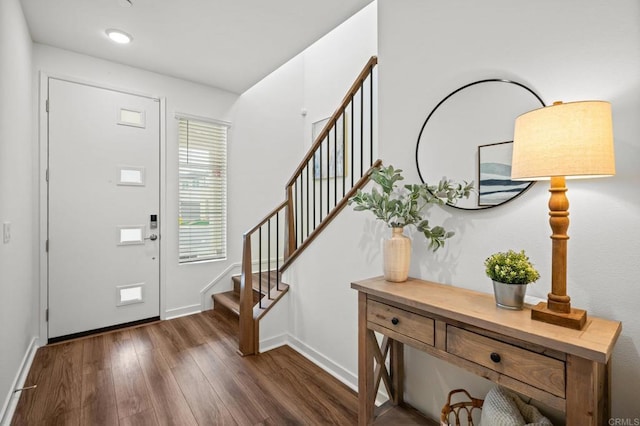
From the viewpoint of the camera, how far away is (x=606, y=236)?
1.14m

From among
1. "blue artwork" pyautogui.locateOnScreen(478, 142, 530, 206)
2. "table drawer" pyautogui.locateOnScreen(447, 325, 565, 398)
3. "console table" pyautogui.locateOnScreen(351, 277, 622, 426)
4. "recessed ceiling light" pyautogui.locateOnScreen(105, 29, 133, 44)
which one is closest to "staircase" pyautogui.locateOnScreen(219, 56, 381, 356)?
"blue artwork" pyautogui.locateOnScreen(478, 142, 530, 206)

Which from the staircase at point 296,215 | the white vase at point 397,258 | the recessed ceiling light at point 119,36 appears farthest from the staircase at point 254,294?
the recessed ceiling light at point 119,36

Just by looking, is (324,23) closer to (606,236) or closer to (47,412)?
(606,236)

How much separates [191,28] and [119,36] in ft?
2.26

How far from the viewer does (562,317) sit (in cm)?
100

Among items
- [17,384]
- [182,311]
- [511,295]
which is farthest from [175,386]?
[511,295]

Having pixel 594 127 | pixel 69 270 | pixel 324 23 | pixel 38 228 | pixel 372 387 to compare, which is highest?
pixel 324 23

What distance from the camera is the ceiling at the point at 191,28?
7.28ft

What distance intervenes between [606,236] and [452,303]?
0.62 m

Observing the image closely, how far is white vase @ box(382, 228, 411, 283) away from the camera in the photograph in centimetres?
164

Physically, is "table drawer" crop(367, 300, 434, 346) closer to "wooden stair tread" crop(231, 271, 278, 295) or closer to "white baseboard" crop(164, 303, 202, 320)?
"wooden stair tread" crop(231, 271, 278, 295)

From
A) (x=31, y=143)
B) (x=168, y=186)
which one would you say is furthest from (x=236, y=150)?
(x=31, y=143)

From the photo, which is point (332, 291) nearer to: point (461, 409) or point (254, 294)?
point (461, 409)

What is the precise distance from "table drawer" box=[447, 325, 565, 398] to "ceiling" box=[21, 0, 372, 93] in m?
2.30
